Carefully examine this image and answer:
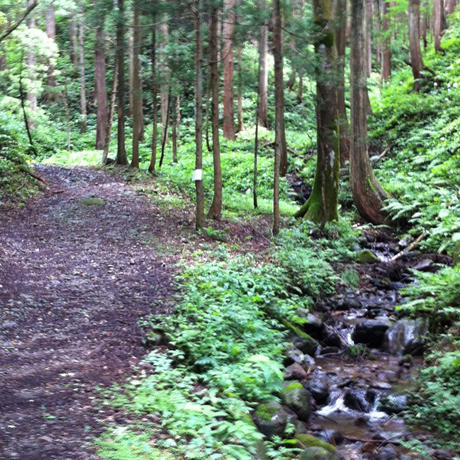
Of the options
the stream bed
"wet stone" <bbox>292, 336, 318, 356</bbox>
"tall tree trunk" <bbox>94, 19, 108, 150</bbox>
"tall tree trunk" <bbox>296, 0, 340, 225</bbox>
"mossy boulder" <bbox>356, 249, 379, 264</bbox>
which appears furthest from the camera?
"tall tree trunk" <bbox>94, 19, 108, 150</bbox>

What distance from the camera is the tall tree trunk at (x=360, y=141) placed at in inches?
581

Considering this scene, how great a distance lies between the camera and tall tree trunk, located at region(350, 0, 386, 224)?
14758 millimetres

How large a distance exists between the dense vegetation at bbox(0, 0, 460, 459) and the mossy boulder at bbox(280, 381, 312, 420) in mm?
424

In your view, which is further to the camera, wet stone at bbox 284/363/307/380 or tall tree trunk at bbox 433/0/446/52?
tall tree trunk at bbox 433/0/446/52

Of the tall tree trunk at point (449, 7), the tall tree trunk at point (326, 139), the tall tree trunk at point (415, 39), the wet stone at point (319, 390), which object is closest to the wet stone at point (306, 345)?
A: the wet stone at point (319, 390)

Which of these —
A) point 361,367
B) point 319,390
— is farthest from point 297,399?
point 361,367

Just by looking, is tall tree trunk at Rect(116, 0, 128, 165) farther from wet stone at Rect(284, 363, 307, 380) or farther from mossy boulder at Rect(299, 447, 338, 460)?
mossy boulder at Rect(299, 447, 338, 460)

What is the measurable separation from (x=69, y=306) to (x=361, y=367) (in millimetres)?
4802

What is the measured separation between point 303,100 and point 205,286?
80.7ft

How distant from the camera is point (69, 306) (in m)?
7.27

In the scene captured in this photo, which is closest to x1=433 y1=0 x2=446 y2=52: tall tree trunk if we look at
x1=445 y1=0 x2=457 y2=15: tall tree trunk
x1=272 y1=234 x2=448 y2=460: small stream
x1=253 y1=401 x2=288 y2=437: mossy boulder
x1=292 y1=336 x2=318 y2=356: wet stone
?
x1=445 y1=0 x2=457 y2=15: tall tree trunk

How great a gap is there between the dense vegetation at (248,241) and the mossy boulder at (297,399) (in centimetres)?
42

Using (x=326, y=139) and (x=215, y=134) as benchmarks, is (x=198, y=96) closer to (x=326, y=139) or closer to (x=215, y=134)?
(x=215, y=134)

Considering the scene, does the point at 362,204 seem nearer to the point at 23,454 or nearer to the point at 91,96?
the point at 23,454
